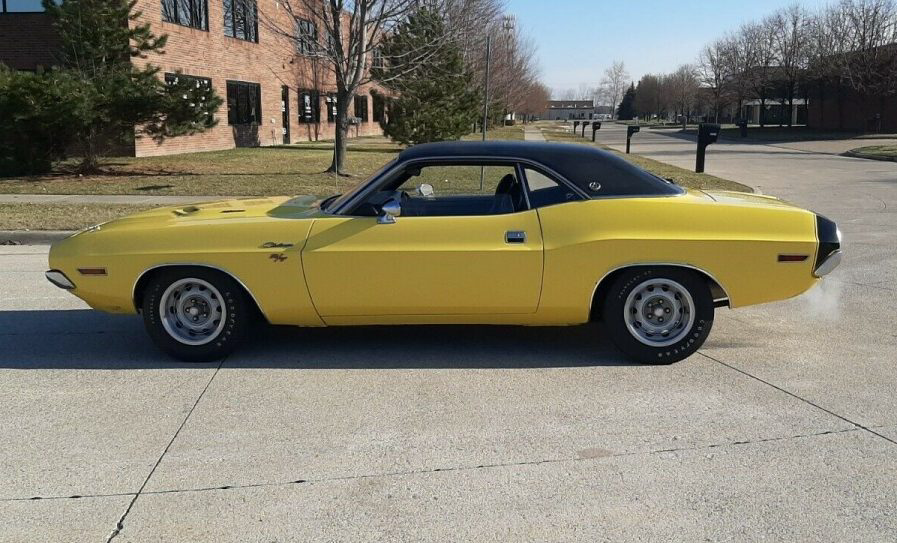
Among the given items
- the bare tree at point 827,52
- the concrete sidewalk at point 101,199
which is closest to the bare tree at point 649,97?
the bare tree at point 827,52

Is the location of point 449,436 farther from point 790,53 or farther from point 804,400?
point 790,53

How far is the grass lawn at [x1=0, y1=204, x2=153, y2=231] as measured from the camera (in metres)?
10.8

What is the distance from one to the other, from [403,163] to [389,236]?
52 centimetres

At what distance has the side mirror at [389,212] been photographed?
4817mm

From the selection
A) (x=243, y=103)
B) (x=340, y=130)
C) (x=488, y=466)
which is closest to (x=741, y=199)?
(x=488, y=466)

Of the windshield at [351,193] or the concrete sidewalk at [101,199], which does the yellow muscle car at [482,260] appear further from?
the concrete sidewalk at [101,199]

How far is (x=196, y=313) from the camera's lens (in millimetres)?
5047

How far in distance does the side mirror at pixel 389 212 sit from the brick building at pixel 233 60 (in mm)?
13903

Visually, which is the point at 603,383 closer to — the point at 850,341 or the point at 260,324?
the point at 850,341

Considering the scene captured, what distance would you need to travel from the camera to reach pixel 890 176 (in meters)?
21.3

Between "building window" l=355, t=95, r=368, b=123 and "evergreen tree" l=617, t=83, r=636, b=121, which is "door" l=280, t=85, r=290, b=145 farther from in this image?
"evergreen tree" l=617, t=83, r=636, b=121

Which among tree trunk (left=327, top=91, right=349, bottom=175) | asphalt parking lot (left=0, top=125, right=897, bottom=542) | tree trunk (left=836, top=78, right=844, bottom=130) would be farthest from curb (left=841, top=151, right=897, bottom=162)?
tree trunk (left=836, top=78, right=844, bottom=130)

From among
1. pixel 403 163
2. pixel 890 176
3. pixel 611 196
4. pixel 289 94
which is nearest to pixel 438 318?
pixel 403 163

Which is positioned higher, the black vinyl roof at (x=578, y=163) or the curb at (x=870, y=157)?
the curb at (x=870, y=157)
